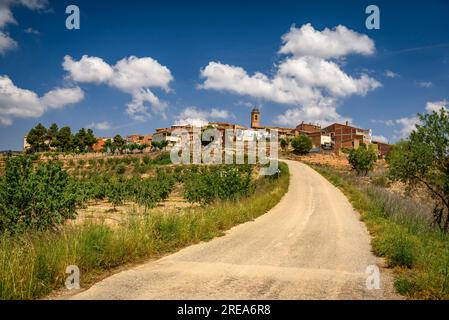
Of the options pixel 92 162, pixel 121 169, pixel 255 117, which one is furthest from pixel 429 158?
pixel 255 117

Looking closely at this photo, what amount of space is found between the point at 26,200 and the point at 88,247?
16.9 ft

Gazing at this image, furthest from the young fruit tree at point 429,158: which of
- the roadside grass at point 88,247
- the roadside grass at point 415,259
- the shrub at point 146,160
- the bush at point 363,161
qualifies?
the shrub at point 146,160

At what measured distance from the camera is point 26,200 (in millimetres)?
11438

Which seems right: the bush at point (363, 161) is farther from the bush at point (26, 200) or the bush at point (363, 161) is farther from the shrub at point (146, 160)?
the bush at point (26, 200)

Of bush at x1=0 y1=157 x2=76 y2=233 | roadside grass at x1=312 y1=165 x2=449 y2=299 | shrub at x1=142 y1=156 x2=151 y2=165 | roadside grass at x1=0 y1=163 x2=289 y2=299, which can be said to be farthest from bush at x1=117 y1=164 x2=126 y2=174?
roadside grass at x1=0 y1=163 x2=289 y2=299

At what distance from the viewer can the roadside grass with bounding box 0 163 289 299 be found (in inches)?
232

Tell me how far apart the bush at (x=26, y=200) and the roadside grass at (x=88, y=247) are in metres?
2.35

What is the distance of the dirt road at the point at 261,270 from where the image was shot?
601 centimetres

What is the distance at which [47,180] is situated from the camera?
12.4 meters

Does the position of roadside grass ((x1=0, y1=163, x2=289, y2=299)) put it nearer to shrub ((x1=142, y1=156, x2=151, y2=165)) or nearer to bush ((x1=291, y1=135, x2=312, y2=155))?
shrub ((x1=142, y1=156, x2=151, y2=165))

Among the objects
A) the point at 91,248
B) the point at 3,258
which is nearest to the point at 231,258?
the point at 91,248

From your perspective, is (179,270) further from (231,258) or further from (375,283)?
(375,283)

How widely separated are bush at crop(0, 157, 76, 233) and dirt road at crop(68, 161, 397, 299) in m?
4.63

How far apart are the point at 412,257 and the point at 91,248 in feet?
21.3
